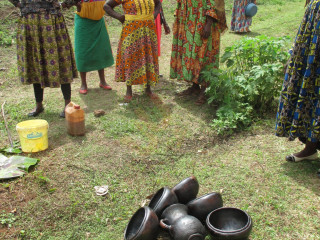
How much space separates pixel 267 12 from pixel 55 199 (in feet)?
39.0

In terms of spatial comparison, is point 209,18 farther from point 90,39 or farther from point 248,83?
point 90,39

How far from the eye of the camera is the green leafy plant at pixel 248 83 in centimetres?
414

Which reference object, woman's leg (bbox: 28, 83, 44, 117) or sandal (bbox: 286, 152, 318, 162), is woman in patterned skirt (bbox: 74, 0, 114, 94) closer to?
woman's leg (bbox: 28, 83, 44, 117)

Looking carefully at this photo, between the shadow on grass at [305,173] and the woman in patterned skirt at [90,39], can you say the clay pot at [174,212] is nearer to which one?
the shadow on grass at [305,173]

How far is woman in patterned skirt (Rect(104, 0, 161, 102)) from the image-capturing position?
438cm

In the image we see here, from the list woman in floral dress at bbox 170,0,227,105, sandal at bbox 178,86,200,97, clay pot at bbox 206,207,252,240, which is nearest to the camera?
clay pot at bbox 206,207,252,240

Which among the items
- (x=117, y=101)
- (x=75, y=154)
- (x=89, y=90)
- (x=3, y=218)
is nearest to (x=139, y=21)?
(x=117, y=101)

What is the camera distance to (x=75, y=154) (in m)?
3.52

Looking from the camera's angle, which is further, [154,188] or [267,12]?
[267,12]

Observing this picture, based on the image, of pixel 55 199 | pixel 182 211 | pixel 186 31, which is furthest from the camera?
pixel 186 31

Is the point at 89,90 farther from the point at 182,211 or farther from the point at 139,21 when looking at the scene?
the point at 182,211

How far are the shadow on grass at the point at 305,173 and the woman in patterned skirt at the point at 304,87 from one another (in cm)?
30

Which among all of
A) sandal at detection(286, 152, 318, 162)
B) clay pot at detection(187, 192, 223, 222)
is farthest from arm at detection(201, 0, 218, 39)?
clay pot at detection(187, 192, 223, 222)

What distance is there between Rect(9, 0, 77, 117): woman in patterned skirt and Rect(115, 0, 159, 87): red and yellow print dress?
0.78 metres
